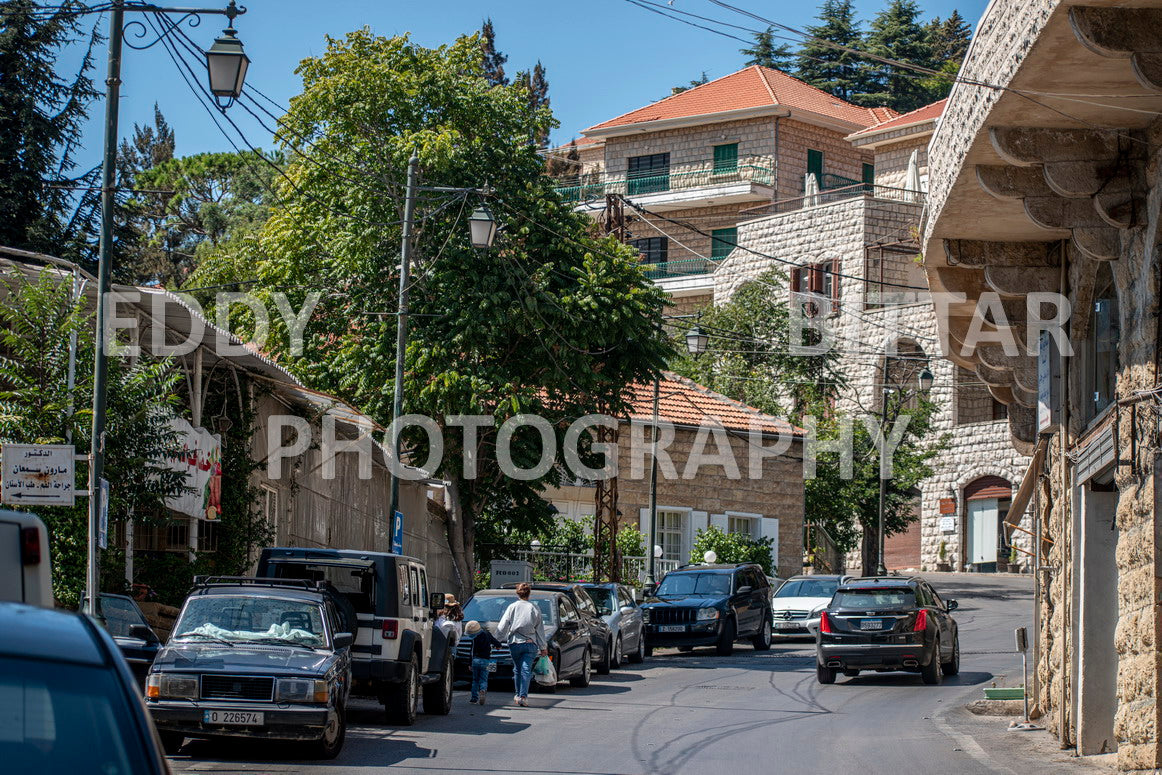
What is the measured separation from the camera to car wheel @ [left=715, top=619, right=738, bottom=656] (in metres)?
29.7

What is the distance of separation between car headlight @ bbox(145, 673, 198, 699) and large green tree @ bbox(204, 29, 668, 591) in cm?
1635

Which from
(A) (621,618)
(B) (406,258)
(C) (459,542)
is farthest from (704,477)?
(B) (406,258)

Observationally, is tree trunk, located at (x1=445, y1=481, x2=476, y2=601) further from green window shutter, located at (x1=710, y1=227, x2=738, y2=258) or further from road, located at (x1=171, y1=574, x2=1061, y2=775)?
green window shutter, located at (x1=710, y1=227, x2=738, y2=258)

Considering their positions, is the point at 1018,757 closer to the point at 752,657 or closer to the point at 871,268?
the point at 752,657

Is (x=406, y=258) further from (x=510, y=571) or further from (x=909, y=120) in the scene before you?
(x=909, y=120)

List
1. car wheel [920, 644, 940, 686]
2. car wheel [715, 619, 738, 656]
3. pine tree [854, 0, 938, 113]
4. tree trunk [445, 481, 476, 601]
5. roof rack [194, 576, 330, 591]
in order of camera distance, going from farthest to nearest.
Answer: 1. pine tree [854, 0, 938, 113]
2. tree trunk [445, 481, 476, 601]
3. car wheel [715, 619, 738, 656]
4. car wheel [920, 644, 940, 686]
5. roof rack [194, 576, 330, 591]

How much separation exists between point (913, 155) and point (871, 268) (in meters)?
6.17

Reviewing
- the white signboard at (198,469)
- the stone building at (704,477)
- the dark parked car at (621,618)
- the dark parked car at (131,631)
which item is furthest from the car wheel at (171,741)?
the stone building at (704,477)

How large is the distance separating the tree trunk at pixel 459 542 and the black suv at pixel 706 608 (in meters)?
4.16

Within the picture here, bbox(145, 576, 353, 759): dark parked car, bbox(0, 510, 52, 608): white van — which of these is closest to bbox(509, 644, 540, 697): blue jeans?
bbox(145, 576, 353, 759): dark parked car

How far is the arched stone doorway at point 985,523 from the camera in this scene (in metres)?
55.2

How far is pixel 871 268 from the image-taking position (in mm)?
57906

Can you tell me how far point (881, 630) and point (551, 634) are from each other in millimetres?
5373

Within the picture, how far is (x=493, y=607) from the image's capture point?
72.2ft
